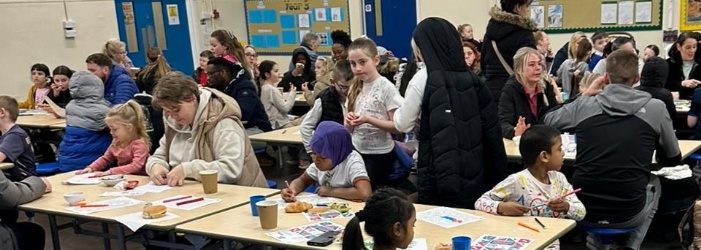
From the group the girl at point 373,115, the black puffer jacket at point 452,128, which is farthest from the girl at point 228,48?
the black puffer jacket at point 452,128

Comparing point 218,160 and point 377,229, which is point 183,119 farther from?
point 377,229

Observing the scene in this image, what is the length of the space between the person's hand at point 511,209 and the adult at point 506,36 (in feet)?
6.89

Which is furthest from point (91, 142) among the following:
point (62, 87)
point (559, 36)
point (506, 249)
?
point (559, 36)

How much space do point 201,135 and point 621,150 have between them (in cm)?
240

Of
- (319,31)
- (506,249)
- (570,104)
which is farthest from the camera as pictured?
(319,31)

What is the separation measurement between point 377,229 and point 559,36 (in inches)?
329

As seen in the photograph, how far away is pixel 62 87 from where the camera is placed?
7871 mm

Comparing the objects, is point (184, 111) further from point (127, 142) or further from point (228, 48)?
point (228, 48)

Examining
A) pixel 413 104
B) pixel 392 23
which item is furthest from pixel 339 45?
pixel 413 104

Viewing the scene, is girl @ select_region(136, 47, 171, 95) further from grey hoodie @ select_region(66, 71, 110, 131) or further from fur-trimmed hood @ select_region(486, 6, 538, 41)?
fur-trimmed hood @ select_region(486, 6, 538, 41)

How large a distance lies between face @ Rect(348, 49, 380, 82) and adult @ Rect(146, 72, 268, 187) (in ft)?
2.58

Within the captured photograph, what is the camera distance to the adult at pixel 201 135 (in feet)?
13.6

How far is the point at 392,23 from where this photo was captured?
12133mm

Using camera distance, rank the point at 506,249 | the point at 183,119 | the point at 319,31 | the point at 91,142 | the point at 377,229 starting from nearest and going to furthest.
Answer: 1. the point at 377,229
2. the point at 506,249
3. the point at 183,119
4. the point at 91,142
5. the point at 319,31
